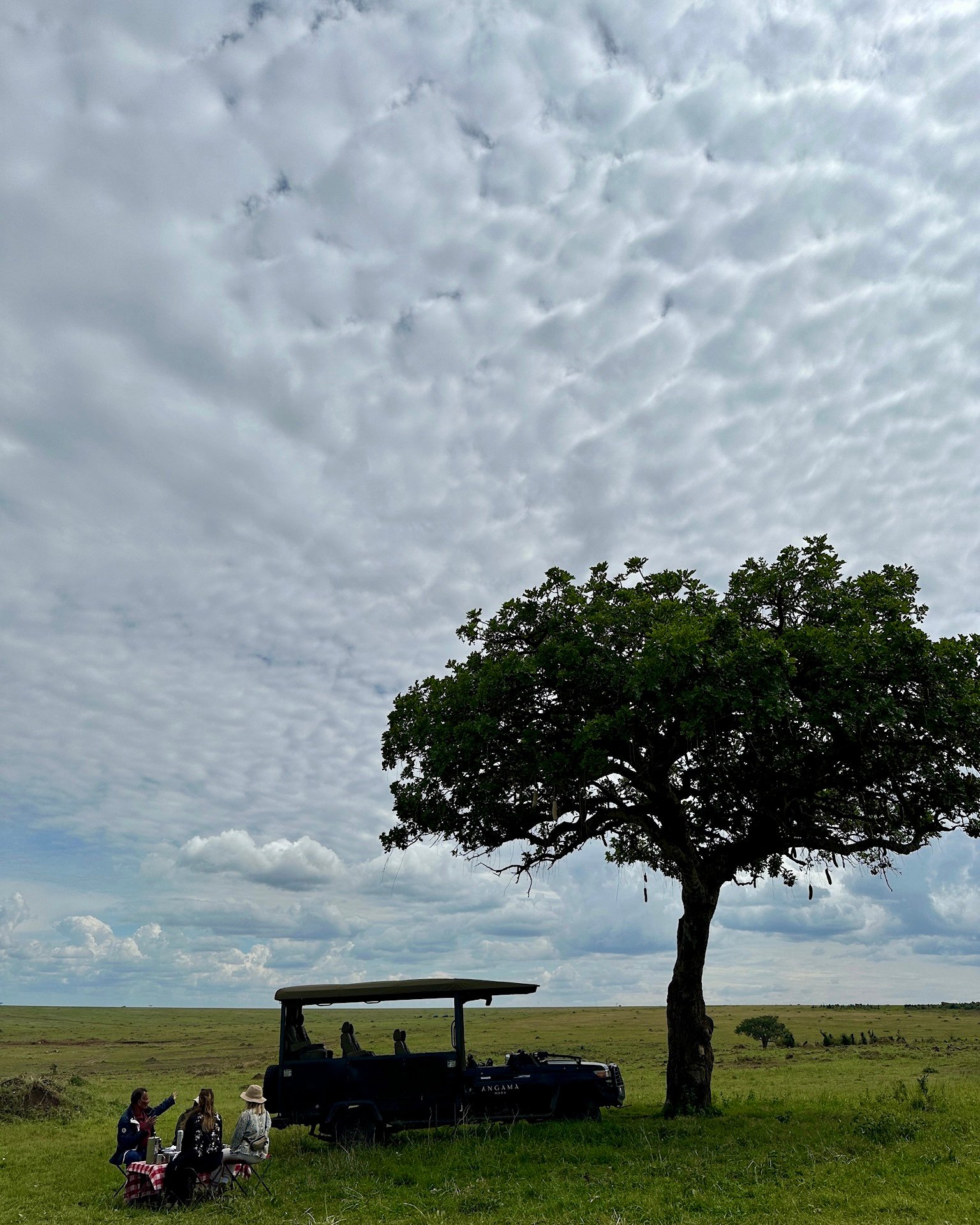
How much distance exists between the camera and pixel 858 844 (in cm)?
2378

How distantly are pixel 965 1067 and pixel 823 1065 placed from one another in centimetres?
706

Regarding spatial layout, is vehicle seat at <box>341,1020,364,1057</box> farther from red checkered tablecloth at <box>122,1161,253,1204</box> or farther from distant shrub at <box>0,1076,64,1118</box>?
distant shrub at <box>0,1076,64,1118</box>

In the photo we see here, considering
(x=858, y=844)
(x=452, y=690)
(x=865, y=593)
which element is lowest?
(x=858, y=844)

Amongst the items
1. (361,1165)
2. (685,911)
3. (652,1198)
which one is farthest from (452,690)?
(652,1198)

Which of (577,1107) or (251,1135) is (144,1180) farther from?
(577,1107)

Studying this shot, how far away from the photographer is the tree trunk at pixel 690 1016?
21.1 metres

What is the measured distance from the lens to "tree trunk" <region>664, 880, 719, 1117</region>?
21.1 meters

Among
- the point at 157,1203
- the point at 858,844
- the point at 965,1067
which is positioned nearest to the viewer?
the point at 157,1203

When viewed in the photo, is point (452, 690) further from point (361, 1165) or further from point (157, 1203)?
point (157, 1203)

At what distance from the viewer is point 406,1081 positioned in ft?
60.9

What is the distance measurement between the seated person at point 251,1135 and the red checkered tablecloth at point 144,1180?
58 cm

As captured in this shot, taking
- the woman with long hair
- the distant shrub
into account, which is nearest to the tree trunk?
the woman with long hair

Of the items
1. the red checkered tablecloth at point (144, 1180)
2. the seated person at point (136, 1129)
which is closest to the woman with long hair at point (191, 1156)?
the red checkered tablecloth at point (144, 1180)

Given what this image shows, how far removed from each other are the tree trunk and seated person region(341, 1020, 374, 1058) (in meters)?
7.64
